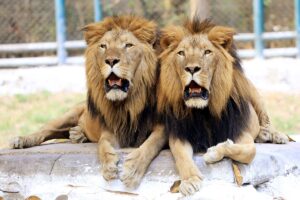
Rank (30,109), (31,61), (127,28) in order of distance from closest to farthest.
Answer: (127,28) < (30,109) < (31,61)

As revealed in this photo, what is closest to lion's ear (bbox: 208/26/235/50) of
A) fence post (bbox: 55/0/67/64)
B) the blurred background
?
the blurred background

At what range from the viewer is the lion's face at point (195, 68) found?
498cm

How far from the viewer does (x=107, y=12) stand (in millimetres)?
12336

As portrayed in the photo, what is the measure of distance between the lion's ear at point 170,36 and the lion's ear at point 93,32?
0.42 metres

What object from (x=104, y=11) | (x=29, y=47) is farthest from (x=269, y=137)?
(x=29, y=47)

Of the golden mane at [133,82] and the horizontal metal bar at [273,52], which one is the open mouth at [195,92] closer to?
the golden mane at [133,82]

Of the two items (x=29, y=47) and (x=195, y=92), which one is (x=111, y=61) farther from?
(x=29, y=47)

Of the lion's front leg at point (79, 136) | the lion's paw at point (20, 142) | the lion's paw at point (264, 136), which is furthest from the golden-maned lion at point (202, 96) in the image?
the lion's paw at point (20, 142)

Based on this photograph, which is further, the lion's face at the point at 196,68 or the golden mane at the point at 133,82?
the golden mane at the point at 133,82

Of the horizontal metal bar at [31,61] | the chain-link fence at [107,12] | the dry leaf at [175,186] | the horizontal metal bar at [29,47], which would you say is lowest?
the horizontal metal bar at [31,61]

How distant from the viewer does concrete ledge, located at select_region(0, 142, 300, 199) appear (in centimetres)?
521

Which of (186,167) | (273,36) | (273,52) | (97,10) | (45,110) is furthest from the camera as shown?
(97,10)

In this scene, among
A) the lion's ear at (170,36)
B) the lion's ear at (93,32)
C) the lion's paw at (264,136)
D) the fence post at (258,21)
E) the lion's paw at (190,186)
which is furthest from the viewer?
the fence post at (258,21)

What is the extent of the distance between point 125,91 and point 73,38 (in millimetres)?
7374
